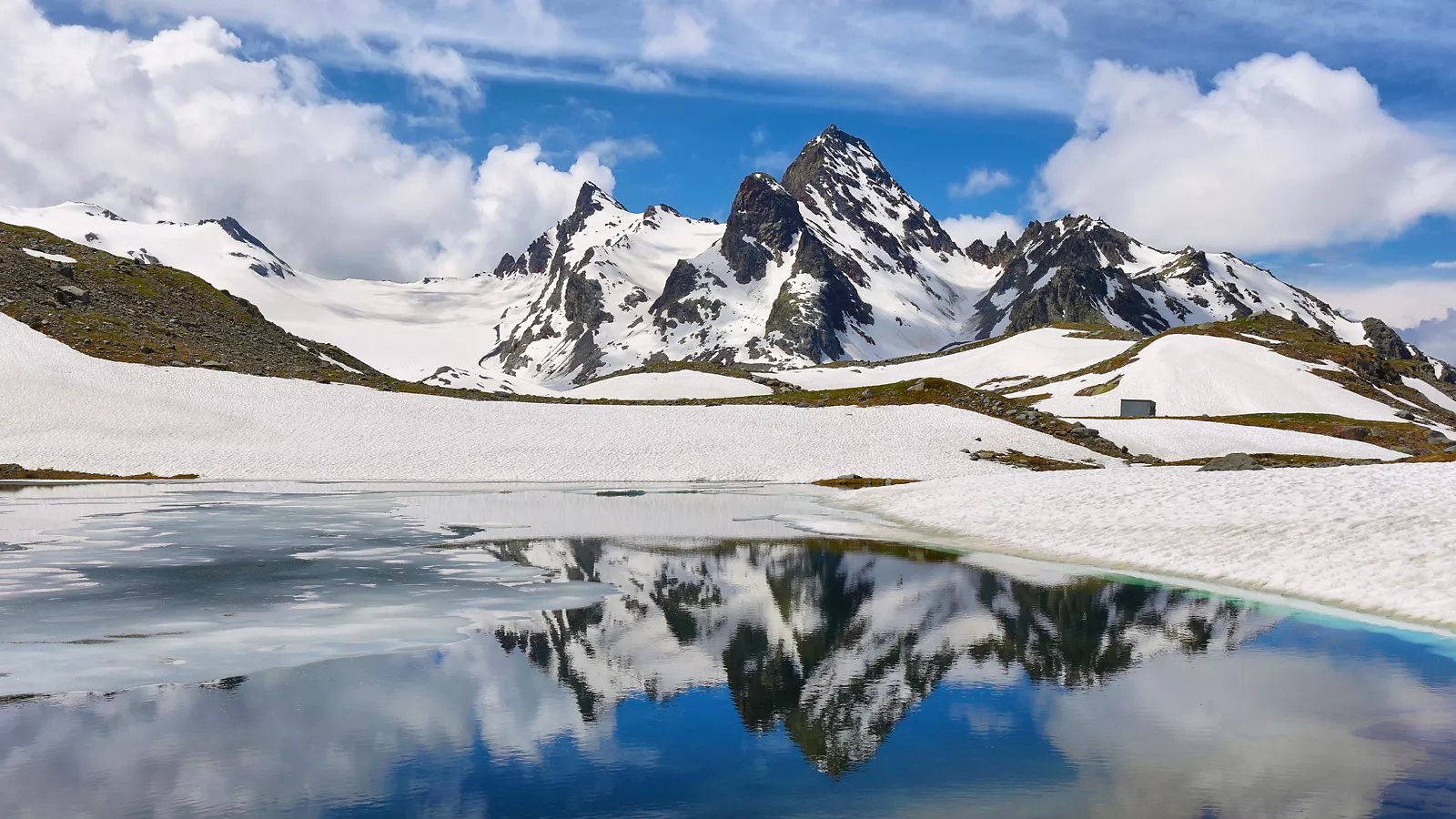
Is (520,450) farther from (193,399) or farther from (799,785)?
(799,785)

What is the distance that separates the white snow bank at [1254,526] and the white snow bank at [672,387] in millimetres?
101357

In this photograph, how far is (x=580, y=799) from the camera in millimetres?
10398

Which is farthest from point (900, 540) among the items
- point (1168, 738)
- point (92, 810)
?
point (92, 810)

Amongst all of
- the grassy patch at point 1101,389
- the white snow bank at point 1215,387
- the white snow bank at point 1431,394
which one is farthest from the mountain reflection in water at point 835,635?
the white snow bank at point 1431,394

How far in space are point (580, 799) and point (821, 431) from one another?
6143cm

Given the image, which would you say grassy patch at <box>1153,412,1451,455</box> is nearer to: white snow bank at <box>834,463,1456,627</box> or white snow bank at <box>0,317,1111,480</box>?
white snow bank at <box>0,317,1111,480</box>

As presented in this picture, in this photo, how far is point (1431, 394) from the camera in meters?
155

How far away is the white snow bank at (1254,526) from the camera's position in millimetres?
21391

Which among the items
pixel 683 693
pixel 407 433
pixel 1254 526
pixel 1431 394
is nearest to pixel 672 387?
pixel 407 433

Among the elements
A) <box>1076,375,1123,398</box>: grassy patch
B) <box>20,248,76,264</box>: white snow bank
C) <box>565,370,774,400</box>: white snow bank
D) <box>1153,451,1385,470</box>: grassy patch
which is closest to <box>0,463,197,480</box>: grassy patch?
<box>20,248,76,264</box>: white snow bank

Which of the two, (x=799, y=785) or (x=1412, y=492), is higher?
(x=1412, y=492)

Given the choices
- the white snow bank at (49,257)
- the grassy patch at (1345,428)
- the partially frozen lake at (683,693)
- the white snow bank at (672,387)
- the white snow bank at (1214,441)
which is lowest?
the partially frozen lake at (683,693)

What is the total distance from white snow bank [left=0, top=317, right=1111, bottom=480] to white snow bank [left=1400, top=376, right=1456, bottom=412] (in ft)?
378

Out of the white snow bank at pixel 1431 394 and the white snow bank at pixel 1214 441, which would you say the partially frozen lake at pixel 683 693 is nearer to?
the white snow bank at pixel 1214 441
